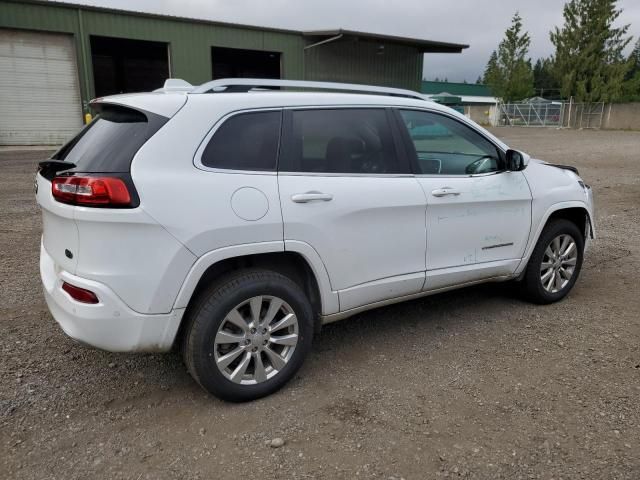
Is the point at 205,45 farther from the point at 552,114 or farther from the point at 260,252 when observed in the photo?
the point at 552,114

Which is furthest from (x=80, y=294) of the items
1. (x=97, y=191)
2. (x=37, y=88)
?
(x=37, y=88)

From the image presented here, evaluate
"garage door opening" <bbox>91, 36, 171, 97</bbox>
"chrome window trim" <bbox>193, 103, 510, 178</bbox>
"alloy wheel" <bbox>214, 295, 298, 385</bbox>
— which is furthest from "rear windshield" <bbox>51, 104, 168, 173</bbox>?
"garage door opening" <bbox>91, 36, 171, 97</bbox>

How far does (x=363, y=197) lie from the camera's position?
3.28 metres

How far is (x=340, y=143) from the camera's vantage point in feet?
11.1

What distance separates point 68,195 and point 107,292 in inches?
21.4

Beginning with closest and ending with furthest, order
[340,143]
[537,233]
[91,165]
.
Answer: [91,165]
[340,143]
[537,233]

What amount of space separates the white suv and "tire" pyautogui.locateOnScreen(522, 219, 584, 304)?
62 centimetres

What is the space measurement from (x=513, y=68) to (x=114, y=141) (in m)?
51.4

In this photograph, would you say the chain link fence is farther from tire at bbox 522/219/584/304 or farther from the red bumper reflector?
the red bumper reflector

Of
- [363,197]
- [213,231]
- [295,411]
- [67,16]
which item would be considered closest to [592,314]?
[363,197]

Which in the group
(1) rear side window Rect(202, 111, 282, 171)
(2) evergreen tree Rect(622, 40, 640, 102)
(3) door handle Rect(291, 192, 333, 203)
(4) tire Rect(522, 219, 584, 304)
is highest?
(2) evergreen tree Rect(622, 40, 640, 102)

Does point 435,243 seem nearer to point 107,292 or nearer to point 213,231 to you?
point 213,231

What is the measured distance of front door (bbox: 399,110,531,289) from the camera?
3678mm

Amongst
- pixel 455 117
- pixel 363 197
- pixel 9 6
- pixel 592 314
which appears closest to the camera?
pixel 363 197
